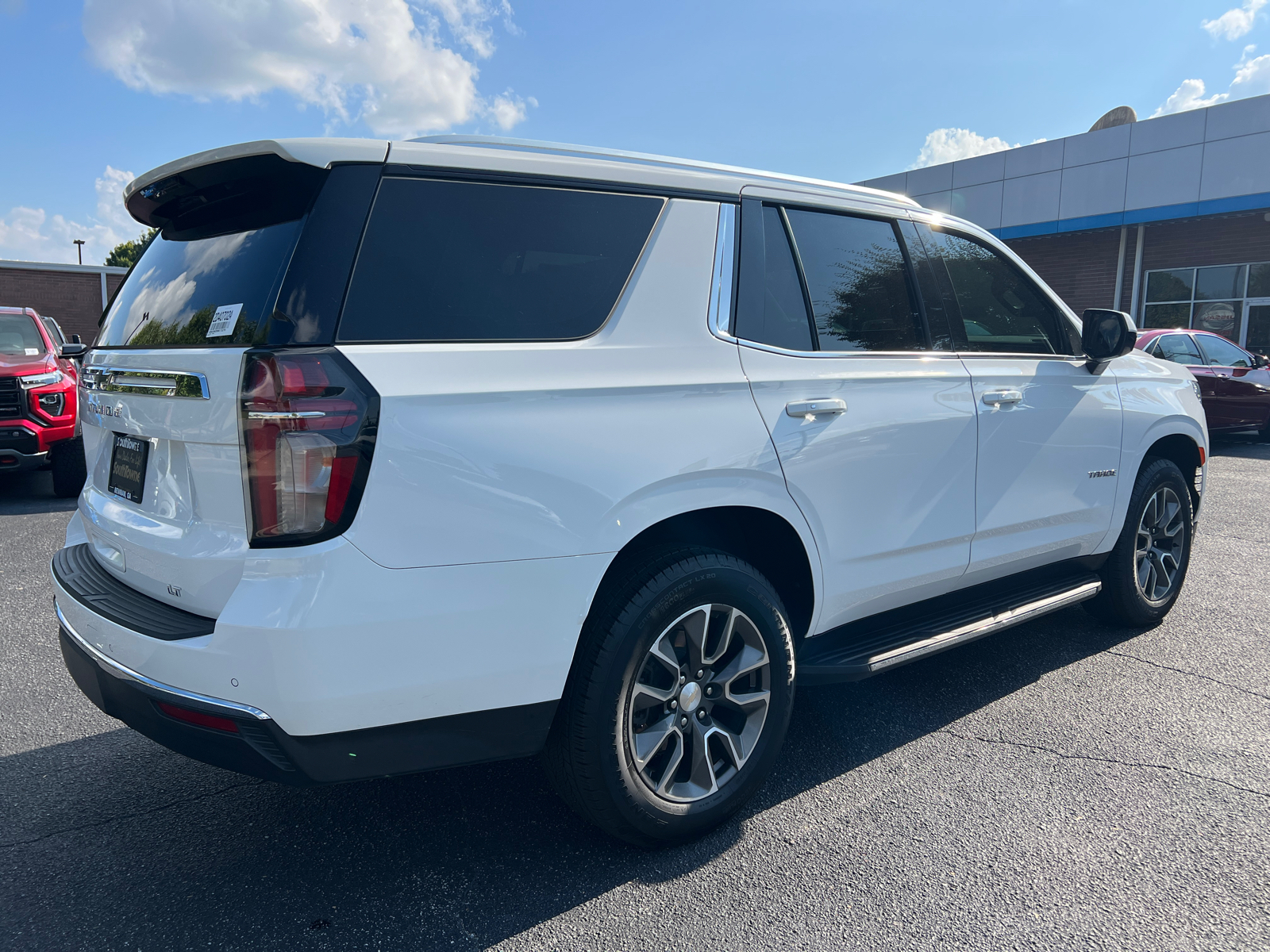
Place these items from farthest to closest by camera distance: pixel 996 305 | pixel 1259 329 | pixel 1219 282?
pixel 1219 282 < pixel 1259 329 < pixel 996 305

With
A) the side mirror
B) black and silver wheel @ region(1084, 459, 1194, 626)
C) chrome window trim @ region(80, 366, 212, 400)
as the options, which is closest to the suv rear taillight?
chrome window trim @ region(80, 366, 212, 400)

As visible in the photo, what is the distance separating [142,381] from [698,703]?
175cm

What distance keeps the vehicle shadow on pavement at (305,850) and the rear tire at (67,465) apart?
6.33m

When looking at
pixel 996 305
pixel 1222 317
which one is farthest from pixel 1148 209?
pixel 996 305

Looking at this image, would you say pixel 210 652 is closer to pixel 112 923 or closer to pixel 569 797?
pixel 112 923

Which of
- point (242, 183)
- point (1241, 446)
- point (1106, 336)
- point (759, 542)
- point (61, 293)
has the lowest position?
point (1241, 446)

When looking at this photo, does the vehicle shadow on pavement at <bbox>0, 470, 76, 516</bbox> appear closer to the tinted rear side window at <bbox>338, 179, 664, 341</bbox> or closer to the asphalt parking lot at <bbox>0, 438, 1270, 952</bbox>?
the asphalt parking lot at <bbox>0, 438, 1270, 952</bbox>

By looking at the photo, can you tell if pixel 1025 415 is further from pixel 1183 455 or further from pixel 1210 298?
pixel 1210 298

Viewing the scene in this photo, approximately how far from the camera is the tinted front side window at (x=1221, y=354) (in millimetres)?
12398

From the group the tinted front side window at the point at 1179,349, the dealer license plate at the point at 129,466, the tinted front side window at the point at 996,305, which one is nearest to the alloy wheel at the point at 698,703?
the dealer license plate at the point at 129,466

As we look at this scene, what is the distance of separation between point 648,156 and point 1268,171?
2167 centimetres

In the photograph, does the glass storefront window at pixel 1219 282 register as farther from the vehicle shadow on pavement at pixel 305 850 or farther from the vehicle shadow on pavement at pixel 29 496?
the vehicle shadow on pavement at pixel 29 496

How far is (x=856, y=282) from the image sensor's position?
310 centimetres

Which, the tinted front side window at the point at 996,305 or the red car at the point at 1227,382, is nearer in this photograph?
the tinted front side window at the point at 996,305
